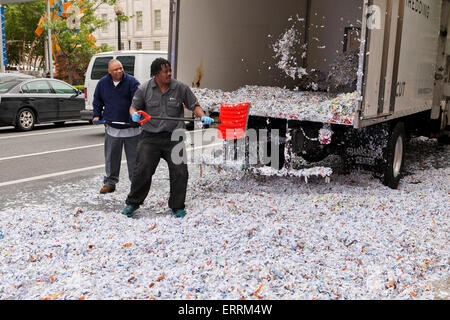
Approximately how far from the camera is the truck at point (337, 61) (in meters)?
5.71

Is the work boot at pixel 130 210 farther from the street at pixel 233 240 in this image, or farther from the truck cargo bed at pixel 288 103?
the truck cargo bed at pixel 288 103

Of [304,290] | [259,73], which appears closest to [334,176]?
[259,73]

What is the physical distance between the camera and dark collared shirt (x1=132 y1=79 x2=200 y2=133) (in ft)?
17.6

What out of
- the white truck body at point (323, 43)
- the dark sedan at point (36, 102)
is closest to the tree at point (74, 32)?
the dark sedan at point (36, 102)

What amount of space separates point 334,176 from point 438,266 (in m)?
3.59

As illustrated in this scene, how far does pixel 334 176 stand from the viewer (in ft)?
24.5

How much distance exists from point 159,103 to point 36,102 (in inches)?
401

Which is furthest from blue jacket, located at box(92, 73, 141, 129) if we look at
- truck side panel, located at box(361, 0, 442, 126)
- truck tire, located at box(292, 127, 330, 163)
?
truck side panel, located at box(361, 0, 442, 126)

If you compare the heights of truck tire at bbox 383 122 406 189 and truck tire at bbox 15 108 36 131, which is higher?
truck tire at bbox 383 122 406 189

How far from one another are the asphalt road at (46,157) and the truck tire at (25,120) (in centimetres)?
20

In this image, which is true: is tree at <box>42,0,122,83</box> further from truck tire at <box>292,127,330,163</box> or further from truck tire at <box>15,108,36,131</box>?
truck tire at <box>292,127,330,163</box>

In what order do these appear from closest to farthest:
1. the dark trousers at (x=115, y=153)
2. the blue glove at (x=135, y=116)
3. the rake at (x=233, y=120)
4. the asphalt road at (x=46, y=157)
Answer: the blue glove at (x=135, y=116) < the rake at (x=233, y=120) < the dark trousers at (x=115, y=153) < the asphalt road at (x=46, y=157)

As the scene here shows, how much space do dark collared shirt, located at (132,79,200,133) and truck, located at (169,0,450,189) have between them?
1.39m

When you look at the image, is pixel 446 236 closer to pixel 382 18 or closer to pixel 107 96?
pixel 382 18
